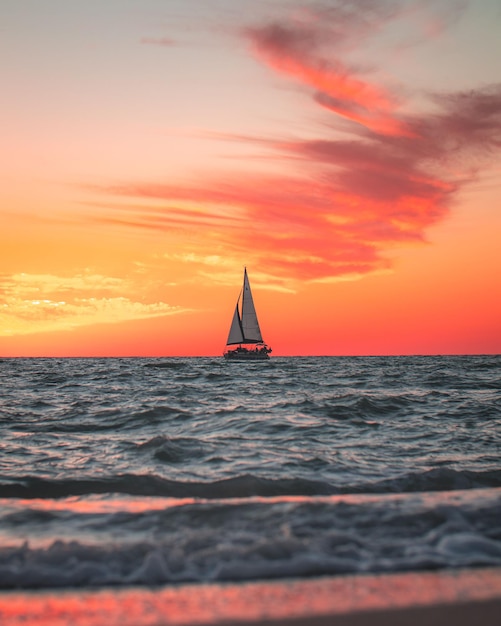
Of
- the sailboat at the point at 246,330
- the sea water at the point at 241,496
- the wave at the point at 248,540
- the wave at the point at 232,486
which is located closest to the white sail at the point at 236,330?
the sailboat at the point at 246,330

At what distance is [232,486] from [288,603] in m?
3.89

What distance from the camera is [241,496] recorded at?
6758 mm

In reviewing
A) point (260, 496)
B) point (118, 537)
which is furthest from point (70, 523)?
point (260, 496)

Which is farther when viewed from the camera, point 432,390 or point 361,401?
point 432,390

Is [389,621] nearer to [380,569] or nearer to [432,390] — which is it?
[380,569]

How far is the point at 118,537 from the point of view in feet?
15.9

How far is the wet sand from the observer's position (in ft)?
10.1

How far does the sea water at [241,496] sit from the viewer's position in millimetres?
4223

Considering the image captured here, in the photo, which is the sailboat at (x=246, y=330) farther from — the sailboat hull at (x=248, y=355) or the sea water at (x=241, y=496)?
the sea water at (x=241, y=496)

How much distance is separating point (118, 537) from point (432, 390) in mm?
20404

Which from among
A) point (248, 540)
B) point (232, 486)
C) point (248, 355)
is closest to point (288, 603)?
point (248, 540)

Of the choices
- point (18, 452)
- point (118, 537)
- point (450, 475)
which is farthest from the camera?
point (18, 452)

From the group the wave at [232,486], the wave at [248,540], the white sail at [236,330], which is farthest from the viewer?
the white sail at [236,330]

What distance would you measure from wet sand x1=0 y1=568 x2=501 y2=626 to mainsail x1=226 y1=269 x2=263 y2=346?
3112 inches
